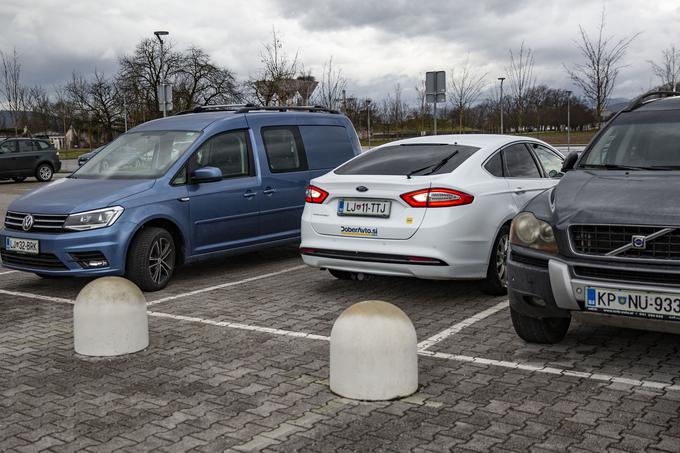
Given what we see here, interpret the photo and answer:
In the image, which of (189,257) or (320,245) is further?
(189,257)

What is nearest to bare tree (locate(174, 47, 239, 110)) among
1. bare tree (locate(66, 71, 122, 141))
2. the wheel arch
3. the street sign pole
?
bare tree (locate(66, 71, 122, 141))

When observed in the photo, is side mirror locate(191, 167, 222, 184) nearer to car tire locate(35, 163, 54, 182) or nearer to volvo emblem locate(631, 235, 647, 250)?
volvo emblem locate(631, 235, 647, 250)

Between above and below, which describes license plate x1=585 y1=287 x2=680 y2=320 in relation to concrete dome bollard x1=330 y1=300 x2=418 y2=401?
above

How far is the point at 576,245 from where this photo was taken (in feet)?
16.3

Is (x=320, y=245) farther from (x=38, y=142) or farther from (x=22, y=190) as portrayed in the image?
(x=38, y=142)

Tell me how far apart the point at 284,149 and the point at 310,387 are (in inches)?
206

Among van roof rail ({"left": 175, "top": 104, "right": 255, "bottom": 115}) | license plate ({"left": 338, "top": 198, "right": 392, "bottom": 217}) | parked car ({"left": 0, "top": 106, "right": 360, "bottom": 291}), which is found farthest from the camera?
van roof rail ({"left": 175, "top": 104, "right": 255, "bottom": 115})

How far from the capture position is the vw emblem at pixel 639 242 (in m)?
4.68

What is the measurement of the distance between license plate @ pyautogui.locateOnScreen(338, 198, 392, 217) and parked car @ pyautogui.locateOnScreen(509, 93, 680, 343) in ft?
5.18

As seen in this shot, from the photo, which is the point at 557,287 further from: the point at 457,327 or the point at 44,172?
the point at 44,172

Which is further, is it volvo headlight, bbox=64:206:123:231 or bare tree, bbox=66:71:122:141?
bare tree, bbox=66:71:122:141

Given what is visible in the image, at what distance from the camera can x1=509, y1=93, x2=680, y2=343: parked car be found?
4.63 metres

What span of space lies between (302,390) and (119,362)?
4.84ft

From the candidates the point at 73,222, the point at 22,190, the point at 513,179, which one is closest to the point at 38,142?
the point at 22,190
